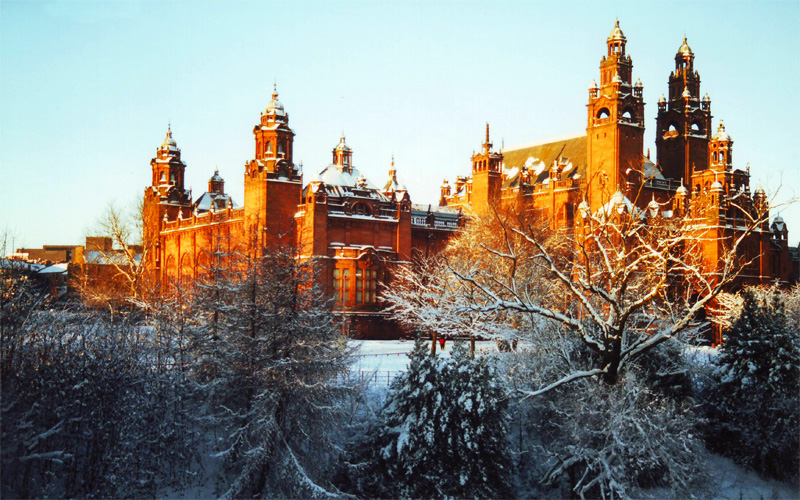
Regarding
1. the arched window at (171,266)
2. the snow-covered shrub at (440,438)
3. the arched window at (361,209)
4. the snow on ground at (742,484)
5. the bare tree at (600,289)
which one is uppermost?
the arched window at (361,209)

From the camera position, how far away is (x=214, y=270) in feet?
98.0

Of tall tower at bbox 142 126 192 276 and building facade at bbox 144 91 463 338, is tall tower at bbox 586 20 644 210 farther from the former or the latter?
tall tower at bbox 142 126 192 276

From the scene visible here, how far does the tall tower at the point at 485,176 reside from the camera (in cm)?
6981

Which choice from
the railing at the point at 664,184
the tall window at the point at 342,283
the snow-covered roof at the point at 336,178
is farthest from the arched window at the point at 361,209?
the railing at the point at 664,184

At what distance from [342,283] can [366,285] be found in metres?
1.87

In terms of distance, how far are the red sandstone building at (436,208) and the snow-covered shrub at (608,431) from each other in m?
23.9

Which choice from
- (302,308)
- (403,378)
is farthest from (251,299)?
(403,378)

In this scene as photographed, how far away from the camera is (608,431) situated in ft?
77.7

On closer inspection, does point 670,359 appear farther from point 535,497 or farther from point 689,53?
point 689,53

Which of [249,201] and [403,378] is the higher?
[249,201]

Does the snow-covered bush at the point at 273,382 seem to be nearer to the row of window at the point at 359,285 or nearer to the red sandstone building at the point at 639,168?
the row of window at the point at 359,285

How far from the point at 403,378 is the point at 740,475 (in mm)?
13568

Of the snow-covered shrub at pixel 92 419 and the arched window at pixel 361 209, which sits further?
the arched window at pixel 361 209

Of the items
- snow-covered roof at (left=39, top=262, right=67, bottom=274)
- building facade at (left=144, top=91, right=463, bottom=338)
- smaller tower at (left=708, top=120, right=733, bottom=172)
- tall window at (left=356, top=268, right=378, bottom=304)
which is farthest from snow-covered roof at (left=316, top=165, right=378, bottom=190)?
snow-covered roof at (left=39, top=262, right=67, bottom=274)
